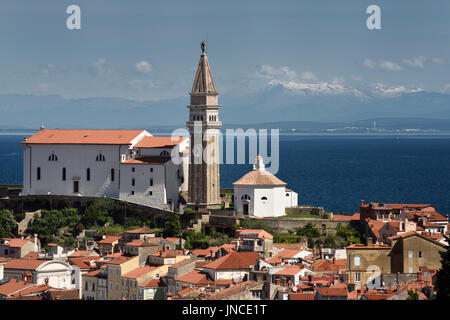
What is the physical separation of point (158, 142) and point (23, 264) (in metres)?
18.1

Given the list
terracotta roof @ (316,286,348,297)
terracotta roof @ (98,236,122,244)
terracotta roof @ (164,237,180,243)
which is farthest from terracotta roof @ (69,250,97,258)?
terracotta roof @ (316,286,348,297)

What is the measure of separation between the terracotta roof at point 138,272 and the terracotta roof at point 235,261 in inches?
112

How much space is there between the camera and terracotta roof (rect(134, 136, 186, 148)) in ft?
208

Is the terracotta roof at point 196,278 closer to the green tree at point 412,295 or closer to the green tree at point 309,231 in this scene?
the green tree at point 412,295

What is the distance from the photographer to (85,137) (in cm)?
6619

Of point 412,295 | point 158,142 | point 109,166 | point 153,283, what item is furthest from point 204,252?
point 412,295

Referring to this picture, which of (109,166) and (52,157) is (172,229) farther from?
(52,157)

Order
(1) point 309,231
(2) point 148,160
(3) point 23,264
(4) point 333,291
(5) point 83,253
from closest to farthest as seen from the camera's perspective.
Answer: (4) point 333,291 < (3) point 23,264 < (5) point 83,253 < (1) point 309,231 < (2) point 148,160

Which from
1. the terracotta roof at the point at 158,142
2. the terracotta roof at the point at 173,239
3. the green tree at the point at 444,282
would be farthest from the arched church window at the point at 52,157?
the green tree at the point at 444,282

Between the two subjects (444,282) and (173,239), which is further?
(173,239)

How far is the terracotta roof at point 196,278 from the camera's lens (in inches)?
1676

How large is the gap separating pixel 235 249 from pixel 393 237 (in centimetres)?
828

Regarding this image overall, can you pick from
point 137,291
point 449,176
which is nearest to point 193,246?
point 137,291
